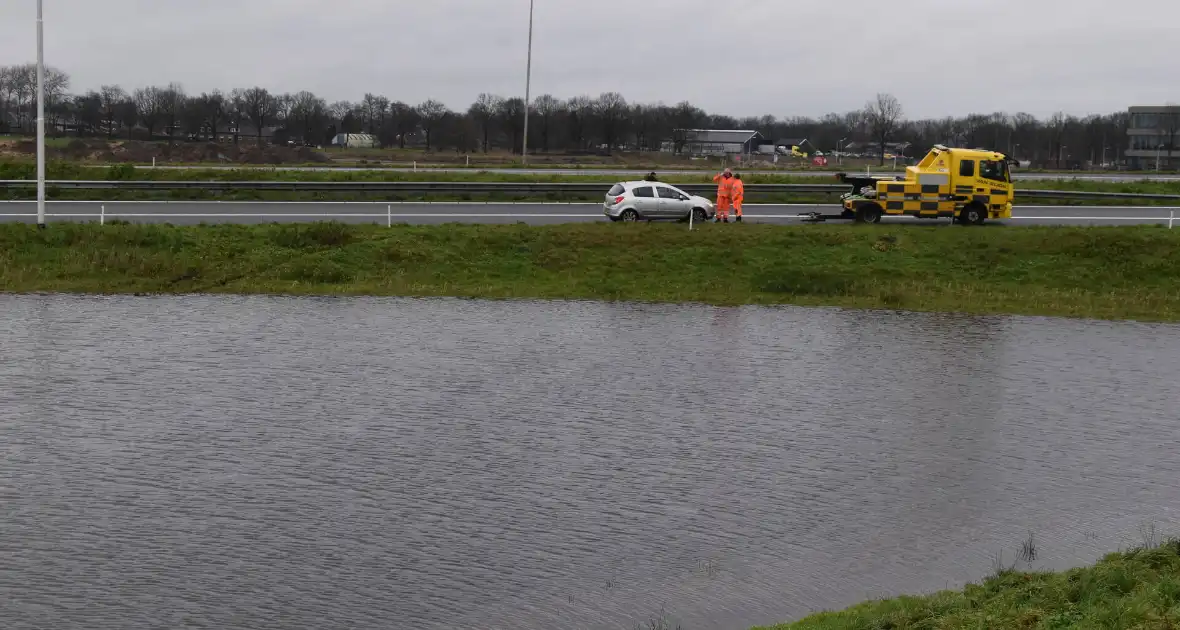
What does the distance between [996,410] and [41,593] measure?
13257 mm

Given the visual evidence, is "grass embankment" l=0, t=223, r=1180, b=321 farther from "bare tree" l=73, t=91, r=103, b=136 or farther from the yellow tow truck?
"bare tree" l=73, t=91, r=103, b=136

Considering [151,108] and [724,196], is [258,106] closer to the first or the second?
[151,108]

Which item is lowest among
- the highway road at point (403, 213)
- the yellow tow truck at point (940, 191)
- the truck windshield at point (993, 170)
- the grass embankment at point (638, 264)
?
the grass embankment at point (638, 264)

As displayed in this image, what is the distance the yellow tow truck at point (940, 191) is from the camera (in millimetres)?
36500

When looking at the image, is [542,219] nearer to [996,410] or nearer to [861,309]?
[861,309]

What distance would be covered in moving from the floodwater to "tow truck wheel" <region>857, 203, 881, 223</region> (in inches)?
472

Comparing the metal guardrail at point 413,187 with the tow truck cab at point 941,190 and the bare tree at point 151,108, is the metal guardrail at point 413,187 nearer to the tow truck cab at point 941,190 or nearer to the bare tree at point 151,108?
the tow truck cab at point 941,190

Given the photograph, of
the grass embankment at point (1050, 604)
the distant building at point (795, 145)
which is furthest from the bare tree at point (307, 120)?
the grass embankment at point (1050, 604)

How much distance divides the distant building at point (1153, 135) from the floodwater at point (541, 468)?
115610 millimetres

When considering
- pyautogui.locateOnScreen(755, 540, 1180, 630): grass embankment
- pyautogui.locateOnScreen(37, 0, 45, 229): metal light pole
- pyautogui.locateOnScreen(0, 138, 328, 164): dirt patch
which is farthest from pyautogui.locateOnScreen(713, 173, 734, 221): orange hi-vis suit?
pyautogui.locateOnScreen(0, 138, 328, 164): dirt patch

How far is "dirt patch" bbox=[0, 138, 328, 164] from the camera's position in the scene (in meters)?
70.8

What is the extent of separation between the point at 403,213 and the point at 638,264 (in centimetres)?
1047

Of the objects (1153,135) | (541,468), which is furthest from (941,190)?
(1153,135)

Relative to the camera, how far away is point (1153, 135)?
444 ft
